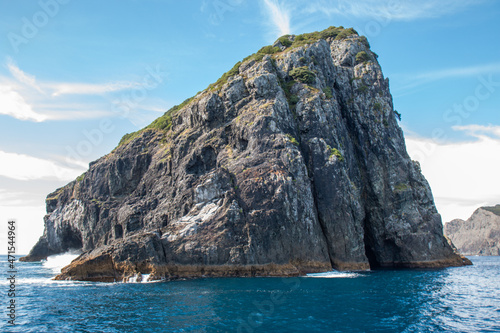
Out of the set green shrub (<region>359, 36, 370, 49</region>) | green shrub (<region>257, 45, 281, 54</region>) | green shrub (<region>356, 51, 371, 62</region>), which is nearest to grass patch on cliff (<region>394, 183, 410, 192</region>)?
green shrub (<region>356, 51, 371, 62</region>)

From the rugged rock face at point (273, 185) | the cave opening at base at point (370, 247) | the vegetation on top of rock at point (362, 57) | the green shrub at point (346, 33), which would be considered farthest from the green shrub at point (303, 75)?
the cave opening at base at point (370, 247)

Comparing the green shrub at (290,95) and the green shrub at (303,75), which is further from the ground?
the green shrub at (303,75)

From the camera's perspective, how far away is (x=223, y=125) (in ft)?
205

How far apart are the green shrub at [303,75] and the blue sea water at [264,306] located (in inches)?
1517

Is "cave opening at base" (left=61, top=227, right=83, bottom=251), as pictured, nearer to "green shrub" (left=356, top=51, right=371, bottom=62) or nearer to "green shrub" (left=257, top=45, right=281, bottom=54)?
"green shrub" (left=257, top=45, right=281, bottom=54)

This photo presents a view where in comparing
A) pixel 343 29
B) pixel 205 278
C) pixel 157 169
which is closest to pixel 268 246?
pixel 205 278

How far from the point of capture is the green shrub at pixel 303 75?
66.3 m

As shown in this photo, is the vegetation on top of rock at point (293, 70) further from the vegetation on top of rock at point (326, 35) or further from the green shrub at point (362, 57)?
the green shrub at point (362, 57)

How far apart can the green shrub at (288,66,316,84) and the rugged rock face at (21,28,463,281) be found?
22 centimetres

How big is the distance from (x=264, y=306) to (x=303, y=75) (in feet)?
160

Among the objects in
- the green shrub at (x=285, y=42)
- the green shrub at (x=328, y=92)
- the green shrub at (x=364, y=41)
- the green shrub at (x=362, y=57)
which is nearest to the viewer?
the green shrub at (x=328, y=92)

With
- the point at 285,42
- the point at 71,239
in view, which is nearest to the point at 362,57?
the point at 285,42

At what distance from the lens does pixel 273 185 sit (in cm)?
5162

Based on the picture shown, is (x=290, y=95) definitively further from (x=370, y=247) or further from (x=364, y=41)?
(x=370, y=247)
